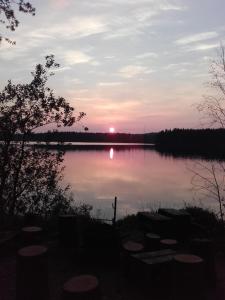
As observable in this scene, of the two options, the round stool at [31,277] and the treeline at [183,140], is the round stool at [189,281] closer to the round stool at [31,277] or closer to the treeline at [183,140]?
the round stool at [31,277]

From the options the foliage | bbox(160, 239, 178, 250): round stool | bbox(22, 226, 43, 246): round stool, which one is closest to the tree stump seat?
bbox(160, 239, 178, 250): round stool

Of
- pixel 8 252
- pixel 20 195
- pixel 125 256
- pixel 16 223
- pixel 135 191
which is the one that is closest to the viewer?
pixel 125 256

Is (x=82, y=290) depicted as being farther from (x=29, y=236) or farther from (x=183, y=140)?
(x=183, y=140)

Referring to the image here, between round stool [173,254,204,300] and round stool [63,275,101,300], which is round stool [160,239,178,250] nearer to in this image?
round stool [173,254,204,300]

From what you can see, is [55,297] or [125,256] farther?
[125,256]

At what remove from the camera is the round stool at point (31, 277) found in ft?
22.0

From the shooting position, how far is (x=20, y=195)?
51.2 feet

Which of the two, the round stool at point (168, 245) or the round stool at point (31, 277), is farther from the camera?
the round stool at point (168, 245)

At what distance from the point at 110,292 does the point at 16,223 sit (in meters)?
5.59

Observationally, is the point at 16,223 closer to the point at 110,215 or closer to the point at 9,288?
the point at 9,288

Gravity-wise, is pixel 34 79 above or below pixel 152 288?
above

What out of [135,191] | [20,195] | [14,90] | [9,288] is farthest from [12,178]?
[135,191]

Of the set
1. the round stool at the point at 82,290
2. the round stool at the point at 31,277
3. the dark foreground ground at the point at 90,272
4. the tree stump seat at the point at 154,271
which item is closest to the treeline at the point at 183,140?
the dark foreground ground at the point at 90,272

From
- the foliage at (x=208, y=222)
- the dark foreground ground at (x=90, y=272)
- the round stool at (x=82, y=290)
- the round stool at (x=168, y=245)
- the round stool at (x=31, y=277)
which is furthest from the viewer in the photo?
the foliage at (x=208, y=222)
